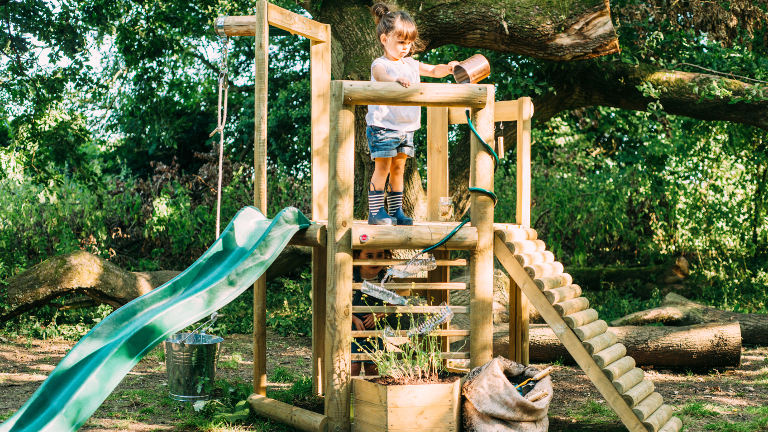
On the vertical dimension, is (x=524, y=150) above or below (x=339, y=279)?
above

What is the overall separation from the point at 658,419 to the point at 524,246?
1205mm

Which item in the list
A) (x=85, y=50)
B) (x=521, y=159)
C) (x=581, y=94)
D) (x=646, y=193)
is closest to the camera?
(x=521, y=159)

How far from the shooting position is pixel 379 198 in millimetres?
4027

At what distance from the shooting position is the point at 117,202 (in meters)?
8.80

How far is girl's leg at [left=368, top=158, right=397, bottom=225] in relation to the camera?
3877mm

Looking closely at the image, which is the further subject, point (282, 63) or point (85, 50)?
point (282, 63)

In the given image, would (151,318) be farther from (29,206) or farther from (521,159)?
(29,206)

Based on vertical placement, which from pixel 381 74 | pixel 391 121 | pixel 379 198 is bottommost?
pixel 379 198

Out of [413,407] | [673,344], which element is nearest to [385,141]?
[413,407]

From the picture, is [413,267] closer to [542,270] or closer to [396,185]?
[396,185]

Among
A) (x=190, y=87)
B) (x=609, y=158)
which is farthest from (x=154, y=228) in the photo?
(x=609, y=158)

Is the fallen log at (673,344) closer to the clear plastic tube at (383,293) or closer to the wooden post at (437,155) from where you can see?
the wooden post at (437,155)

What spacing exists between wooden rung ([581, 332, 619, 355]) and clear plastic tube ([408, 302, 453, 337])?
775mm

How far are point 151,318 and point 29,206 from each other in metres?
5.82
